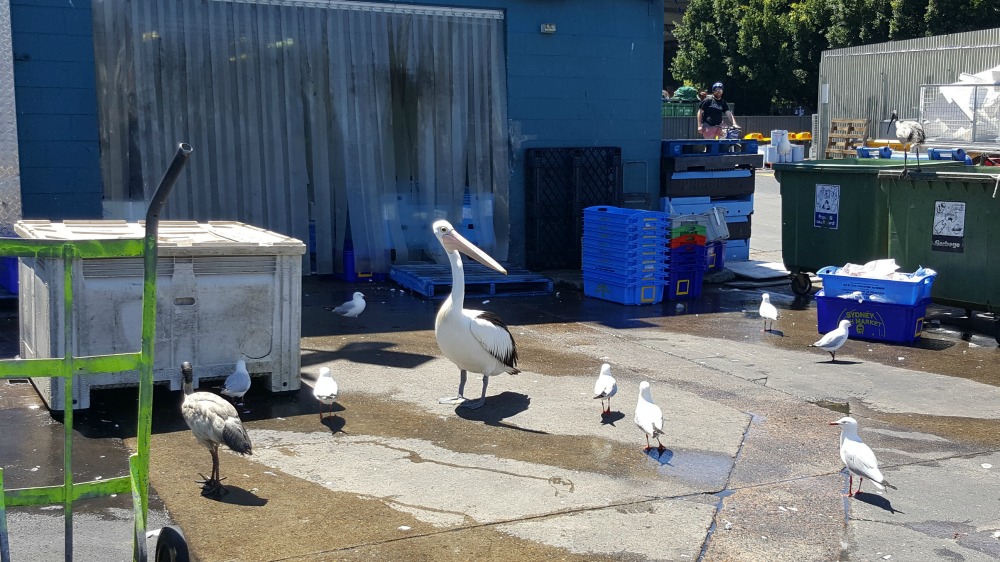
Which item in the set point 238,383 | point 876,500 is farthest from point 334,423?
point 876,500

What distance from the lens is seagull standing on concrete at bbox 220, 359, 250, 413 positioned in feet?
23.1

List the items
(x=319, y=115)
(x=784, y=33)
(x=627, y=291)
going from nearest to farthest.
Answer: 1. (x=627, y=291)
2. (x=319, y=115)
3. (x=784, y=33)

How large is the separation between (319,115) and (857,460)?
8.91m

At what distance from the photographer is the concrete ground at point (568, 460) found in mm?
5230

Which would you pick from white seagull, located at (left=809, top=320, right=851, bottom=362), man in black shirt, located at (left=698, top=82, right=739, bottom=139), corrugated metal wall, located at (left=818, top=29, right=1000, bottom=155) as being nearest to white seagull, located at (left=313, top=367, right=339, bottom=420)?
white seagull, located at (left=809, top=320, right=851, bottom=362)

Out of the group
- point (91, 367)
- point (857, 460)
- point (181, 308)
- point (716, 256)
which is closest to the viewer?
point (91, 367)

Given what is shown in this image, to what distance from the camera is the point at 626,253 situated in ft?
39.7

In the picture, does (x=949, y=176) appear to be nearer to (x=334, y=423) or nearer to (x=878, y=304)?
(x=878, y=304)

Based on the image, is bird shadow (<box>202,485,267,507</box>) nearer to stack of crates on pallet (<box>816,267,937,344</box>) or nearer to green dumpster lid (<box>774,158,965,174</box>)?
stack of crates on pallet (<box>816,267,937,344</box>)

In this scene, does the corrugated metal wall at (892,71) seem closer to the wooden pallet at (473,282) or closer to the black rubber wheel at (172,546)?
the wooden pallet at (473,282)

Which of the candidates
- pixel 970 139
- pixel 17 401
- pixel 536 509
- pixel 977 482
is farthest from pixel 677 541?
pixel 970 139

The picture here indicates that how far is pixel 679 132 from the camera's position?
71.8 ft

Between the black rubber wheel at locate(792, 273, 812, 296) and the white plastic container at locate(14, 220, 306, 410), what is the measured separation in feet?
24.9

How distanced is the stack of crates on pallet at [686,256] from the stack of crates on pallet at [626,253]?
234 mm
